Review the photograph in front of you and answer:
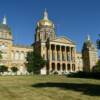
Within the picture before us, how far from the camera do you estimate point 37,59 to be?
77500 mm

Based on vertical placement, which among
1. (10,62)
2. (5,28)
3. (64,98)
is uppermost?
(5,28)

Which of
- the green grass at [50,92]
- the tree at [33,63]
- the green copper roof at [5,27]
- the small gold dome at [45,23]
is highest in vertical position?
the small gold dome at [45,23]

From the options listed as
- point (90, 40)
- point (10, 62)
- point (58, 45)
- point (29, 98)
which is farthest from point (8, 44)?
point (29, 98)

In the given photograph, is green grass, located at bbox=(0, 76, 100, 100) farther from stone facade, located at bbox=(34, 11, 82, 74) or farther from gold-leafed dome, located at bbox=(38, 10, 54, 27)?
gold-leafed dome, located at bbox=(38, 10, 54, 27)

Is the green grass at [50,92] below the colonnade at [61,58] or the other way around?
below

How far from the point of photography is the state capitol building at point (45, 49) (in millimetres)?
92775

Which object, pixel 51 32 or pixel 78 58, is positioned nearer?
pixel 51 32

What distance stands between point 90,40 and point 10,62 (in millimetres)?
55045

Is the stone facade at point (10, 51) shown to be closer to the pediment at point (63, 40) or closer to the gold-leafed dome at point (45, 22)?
the pediment at point (63, 40)

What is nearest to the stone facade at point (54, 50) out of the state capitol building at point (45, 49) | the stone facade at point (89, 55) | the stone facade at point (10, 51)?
the state capitol building at point (45, 49)

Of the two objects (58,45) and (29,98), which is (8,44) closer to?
(58,45)

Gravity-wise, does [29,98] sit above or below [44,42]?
below

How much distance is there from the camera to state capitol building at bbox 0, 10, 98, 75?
9278cm

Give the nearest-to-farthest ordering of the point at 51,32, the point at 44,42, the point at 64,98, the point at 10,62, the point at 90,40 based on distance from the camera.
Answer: the point at 64,98, the point at 10,62, the point at 44,42, the point at 51,32, the point at 90,40
